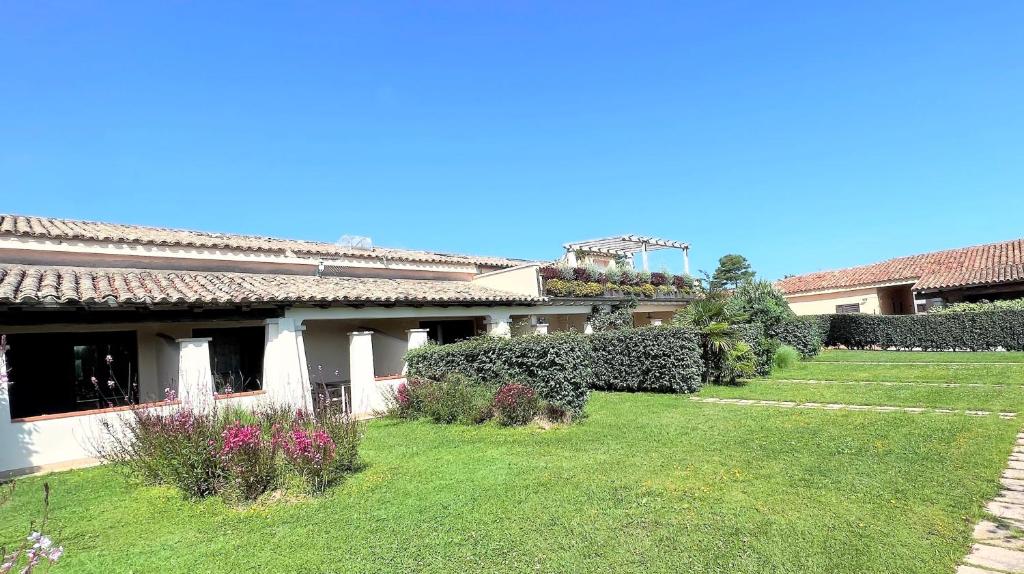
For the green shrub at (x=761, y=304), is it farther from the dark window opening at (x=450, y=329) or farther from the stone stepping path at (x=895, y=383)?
the dark window opening at (x=450, y=329)

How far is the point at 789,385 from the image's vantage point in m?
13.9

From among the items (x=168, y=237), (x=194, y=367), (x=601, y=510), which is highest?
(x=168, y=237)

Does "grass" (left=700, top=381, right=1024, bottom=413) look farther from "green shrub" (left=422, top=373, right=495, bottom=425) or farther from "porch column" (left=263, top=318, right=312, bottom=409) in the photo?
"porch column" (left=263, top=318, right=312, bottom=409)

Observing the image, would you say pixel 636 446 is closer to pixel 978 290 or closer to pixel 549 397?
pixel 549 397

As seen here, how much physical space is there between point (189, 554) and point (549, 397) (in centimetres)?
629

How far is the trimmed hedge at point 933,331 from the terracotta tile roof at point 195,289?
17096 millimetres

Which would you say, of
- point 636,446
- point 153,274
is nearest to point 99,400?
point 153,274

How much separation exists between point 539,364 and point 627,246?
16.1 m

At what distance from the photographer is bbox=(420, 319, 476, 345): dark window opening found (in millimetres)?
18359

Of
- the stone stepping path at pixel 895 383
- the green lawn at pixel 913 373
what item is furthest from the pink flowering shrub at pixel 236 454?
the green lawn at pixel 913 373

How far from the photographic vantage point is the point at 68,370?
38.2ft

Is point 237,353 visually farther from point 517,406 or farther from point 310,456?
point 310,456

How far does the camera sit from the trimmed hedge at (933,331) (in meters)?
20.2

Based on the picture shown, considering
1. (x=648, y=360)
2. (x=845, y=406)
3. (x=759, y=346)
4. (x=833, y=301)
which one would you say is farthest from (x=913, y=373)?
(x=833, y=301)
